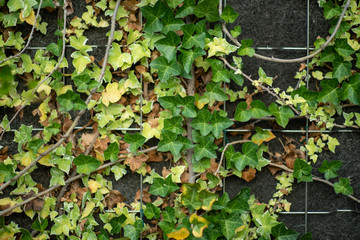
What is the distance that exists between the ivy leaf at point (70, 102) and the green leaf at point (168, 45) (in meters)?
0.41

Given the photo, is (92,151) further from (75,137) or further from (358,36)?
(358,36)

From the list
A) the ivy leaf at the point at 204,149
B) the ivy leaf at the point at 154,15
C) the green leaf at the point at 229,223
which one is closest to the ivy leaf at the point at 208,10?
the ivy leaf at the point at 154,15

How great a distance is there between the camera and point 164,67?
4.76 ft

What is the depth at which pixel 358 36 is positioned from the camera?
152cm

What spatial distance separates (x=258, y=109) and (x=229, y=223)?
52cm

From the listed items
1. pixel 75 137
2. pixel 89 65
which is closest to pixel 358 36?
pixel 89 65

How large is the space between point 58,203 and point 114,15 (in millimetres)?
908

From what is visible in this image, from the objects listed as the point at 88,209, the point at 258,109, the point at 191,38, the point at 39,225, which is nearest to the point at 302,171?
the point at 258,109

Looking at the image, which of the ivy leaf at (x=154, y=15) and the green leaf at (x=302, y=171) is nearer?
the ivy leaf at (x=154, y=15)

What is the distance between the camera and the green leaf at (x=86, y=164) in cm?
148

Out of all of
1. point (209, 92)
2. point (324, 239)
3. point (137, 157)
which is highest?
point (209, 92)

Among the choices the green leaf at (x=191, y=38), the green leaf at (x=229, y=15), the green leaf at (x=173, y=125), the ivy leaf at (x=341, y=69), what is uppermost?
the green leaf at (x=229, y=15)

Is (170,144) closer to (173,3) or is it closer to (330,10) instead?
(173,3)

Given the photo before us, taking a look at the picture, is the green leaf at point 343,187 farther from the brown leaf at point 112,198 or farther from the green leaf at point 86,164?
the green leaf at point 86,164
